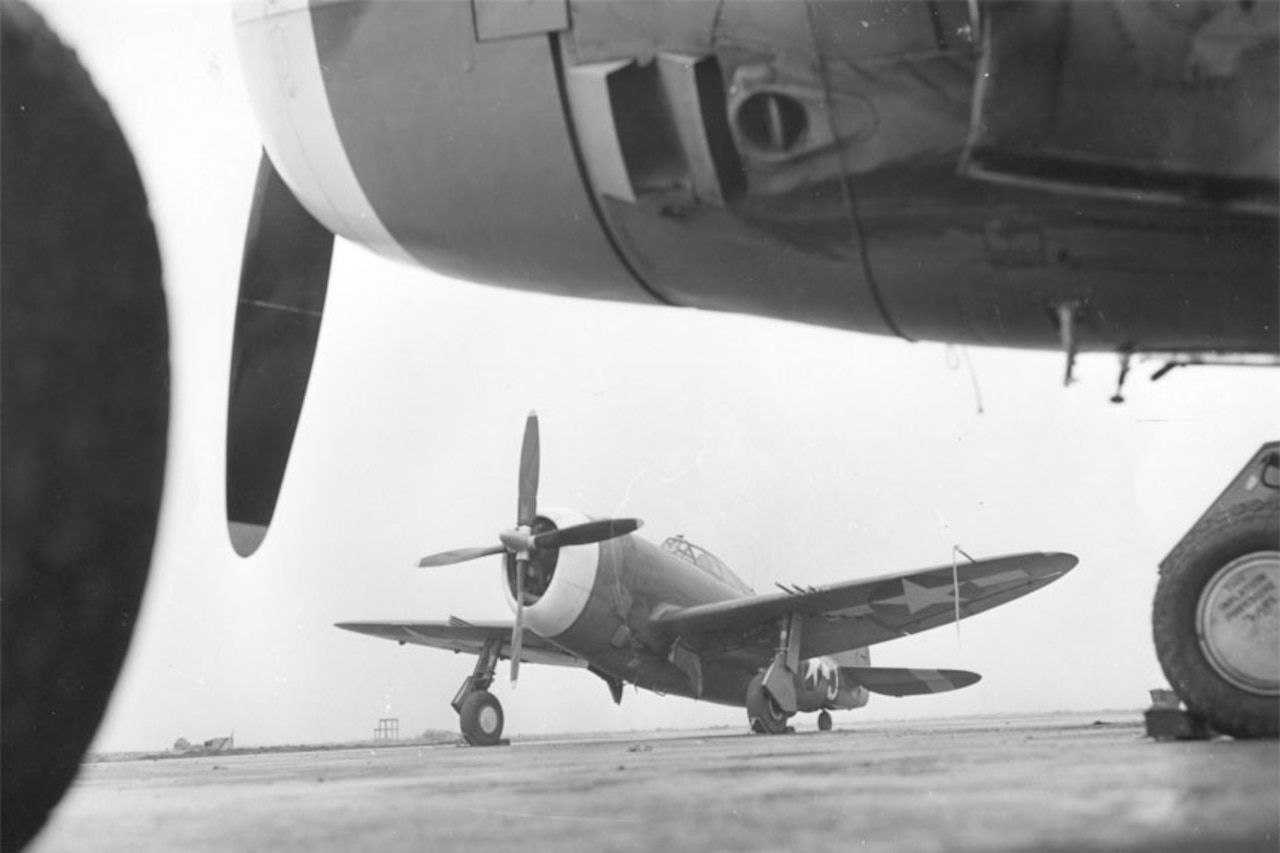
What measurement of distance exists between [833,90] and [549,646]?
41.3ft

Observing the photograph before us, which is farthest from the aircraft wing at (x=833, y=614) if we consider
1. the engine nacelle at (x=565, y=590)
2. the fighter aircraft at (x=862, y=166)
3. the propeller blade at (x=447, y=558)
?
the fighter aircraft at (x=862, y=166)

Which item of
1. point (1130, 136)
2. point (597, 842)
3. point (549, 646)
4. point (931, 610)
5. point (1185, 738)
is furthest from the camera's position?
point (549, 646)

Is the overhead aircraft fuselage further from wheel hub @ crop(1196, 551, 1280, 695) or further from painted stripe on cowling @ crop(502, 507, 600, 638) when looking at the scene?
painted stripe on cowling @ crop(502, 507, 600, 638)

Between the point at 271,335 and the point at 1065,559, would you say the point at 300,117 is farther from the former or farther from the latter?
the point at 1065,559

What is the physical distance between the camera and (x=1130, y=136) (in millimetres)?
1897

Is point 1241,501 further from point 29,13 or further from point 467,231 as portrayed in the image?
point 29,13

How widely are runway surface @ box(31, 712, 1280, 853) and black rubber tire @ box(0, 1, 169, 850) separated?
176 mm

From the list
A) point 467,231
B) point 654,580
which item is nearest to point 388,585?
point 467,231

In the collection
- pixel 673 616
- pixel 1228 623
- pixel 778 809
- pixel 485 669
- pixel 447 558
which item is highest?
pixel 673 616

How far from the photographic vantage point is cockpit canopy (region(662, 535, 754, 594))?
13539 mm

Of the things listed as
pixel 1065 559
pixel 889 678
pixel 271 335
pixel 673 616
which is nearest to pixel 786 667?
pixel 673 616

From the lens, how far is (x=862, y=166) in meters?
2.01

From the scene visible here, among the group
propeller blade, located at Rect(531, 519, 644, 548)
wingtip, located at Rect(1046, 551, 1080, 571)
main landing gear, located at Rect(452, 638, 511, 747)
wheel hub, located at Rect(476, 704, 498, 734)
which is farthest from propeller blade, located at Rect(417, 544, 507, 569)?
propeller blade, located at Rect(531, 519, 644, 548)

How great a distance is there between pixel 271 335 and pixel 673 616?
10.2m
